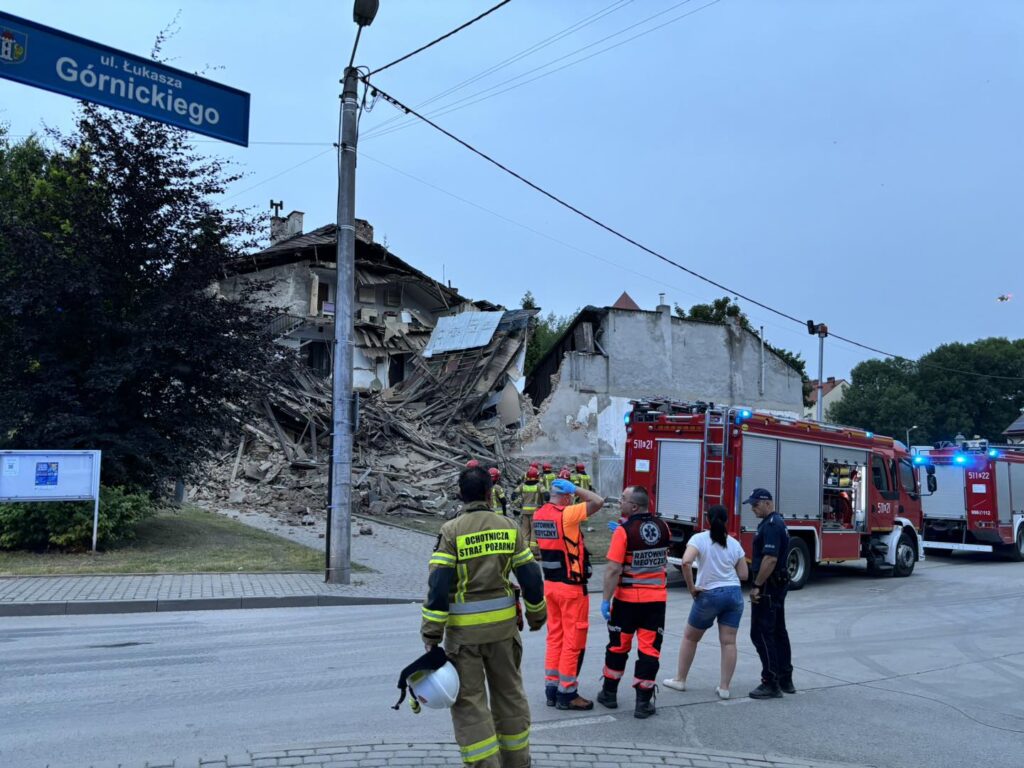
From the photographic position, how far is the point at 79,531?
544 inches

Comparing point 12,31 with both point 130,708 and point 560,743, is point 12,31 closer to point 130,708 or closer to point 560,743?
point 130,708

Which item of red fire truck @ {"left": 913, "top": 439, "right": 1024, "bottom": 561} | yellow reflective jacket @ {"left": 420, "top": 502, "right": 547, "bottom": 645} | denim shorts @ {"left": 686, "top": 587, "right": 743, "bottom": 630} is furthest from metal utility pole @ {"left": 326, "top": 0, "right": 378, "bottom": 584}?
red fire truck @ {"left": 913, "top": 439, "right": 1024, "bottom": 561}

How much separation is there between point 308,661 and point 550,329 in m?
69.0

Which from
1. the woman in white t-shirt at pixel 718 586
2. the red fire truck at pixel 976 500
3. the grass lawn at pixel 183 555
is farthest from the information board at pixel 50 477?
the red fire truck at pixel 976 500

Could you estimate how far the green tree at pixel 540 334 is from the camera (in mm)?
47406

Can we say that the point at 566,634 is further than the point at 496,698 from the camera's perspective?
Yes

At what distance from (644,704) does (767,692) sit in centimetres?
135

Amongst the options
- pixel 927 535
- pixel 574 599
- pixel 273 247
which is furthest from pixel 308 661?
pixel 273 247

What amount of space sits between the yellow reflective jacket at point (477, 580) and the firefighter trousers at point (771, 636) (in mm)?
3040

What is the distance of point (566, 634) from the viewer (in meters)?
6.34

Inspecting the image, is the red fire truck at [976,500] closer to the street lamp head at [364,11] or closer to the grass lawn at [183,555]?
the grass lawn at [183,555]

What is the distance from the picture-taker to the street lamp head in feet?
40.8

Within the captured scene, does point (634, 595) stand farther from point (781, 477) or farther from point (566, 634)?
point (781, 477)

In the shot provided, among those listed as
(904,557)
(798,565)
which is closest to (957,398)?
(904,557)
